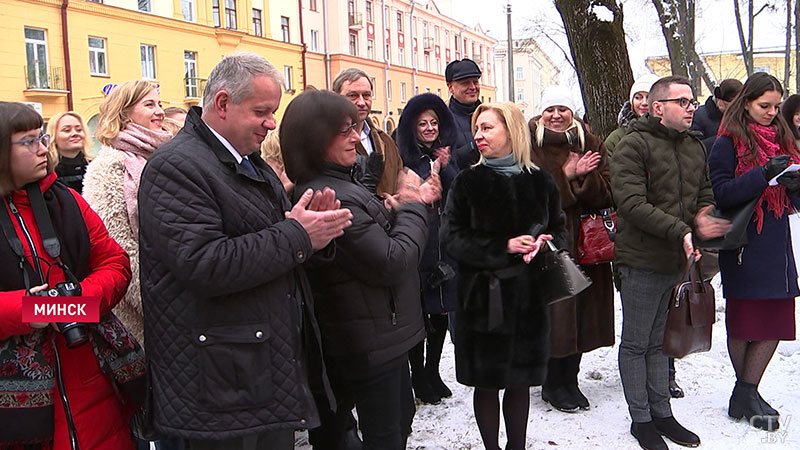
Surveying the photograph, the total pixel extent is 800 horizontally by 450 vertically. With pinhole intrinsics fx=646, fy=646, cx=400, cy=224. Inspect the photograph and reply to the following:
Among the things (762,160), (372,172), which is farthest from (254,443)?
(762,160)

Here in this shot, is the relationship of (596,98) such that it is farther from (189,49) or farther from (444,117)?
(189,49)

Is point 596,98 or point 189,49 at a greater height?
point 189,49

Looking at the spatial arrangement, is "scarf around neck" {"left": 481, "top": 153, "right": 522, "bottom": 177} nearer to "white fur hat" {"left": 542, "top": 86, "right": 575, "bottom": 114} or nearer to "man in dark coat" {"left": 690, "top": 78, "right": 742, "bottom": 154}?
"white fur hat" {"left": 542, "top": 86, "right": 575, "bottom": 114}

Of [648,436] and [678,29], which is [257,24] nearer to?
[678,29]

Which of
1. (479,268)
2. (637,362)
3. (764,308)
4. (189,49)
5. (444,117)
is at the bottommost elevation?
(637,362)

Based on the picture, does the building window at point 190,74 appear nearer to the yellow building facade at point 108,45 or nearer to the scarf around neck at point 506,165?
the yellow building facade at point 108,45

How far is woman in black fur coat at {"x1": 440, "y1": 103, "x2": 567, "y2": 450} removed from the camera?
3.28 meters

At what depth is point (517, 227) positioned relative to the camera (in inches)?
129

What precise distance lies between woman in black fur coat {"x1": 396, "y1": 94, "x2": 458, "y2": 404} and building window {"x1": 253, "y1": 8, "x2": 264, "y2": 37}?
28934 mm

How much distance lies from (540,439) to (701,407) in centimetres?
119

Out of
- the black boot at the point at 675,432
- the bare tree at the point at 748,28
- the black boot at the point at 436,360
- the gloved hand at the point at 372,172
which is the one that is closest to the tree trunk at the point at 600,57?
the black boot at the point at 436,360

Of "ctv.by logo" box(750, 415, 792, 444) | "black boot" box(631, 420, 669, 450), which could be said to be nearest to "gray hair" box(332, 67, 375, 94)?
"black boot" box(631, 420, 669, 450)

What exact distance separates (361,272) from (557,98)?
2.26m

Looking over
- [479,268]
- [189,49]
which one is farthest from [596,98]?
[189,49]
